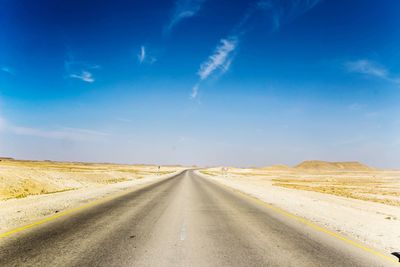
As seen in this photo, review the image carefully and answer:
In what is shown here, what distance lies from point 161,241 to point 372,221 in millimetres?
8914

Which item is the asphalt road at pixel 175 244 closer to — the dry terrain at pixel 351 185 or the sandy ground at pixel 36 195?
the sandy ground at pixel 36 195

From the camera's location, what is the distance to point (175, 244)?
7094 mm

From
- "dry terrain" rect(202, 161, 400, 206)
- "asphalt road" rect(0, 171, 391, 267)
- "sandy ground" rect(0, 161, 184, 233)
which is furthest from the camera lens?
"dry terrain" rect(202, 161, 400, 206)

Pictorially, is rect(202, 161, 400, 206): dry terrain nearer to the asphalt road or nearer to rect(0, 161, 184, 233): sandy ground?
the asphalt road

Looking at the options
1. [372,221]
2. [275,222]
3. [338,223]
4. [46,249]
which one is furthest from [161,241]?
[372,221]

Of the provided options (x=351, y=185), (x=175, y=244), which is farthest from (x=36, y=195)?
(x=351, y=185)

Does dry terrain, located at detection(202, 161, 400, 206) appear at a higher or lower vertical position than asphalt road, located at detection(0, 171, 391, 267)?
higher

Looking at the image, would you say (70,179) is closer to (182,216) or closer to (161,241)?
(182,216)

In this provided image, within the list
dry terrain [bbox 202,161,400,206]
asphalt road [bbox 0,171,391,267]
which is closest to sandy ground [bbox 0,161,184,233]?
asphalt road [bbox 0,171,391,267]

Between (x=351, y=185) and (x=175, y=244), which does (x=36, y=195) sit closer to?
(x=175, y=244)

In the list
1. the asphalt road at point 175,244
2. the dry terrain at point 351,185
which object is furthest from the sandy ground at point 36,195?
the dry terrain at point 351,185

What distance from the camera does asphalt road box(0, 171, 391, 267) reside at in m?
5.82

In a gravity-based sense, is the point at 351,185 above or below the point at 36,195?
above

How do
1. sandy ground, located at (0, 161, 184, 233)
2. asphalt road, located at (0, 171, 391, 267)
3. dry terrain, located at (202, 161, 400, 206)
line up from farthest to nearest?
dry terrain, located at (202, 161, 400, 206) < sandy ground, located at (0, 161, 184, 233) < asphalt road, located at (0, 171, 391, 267)
